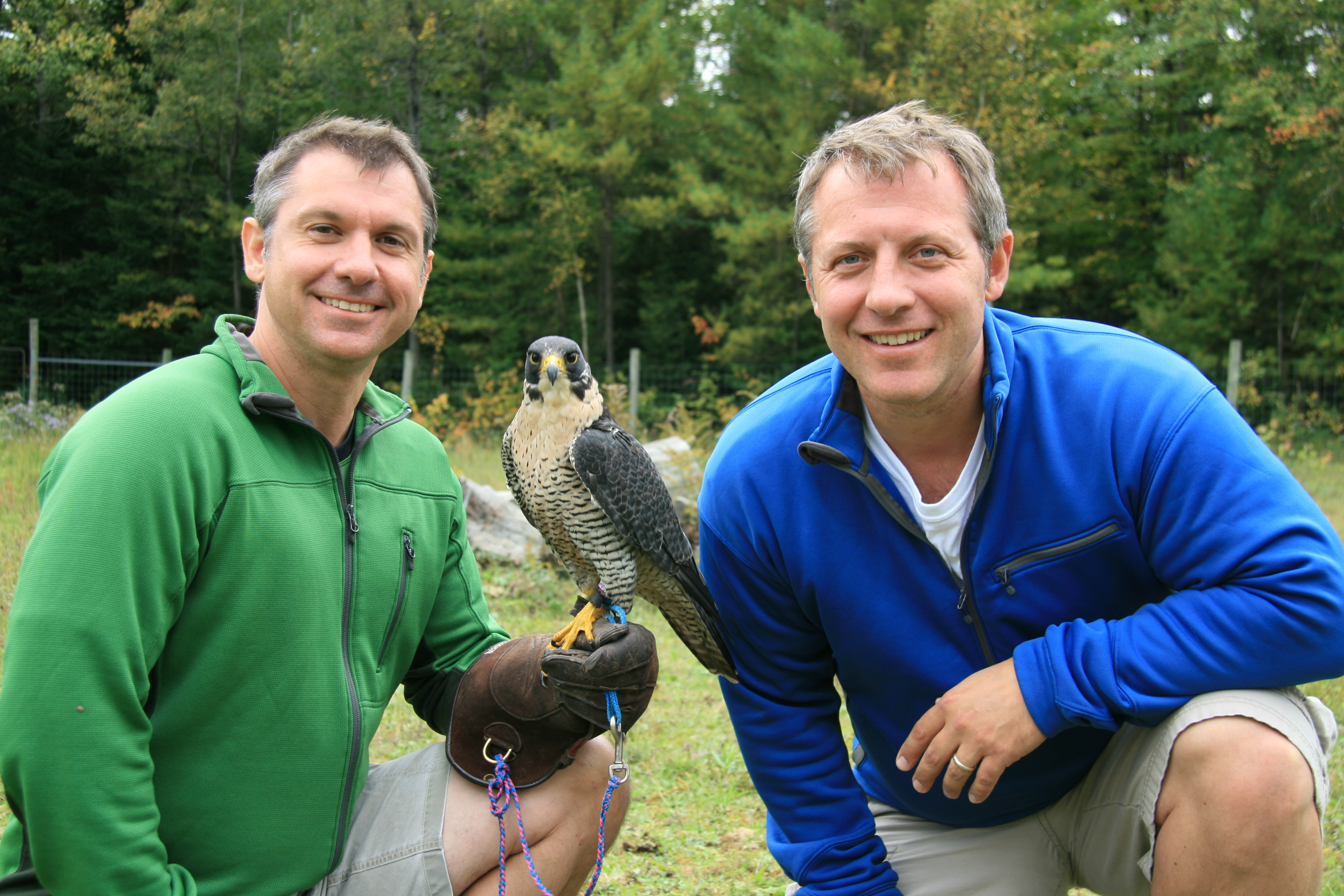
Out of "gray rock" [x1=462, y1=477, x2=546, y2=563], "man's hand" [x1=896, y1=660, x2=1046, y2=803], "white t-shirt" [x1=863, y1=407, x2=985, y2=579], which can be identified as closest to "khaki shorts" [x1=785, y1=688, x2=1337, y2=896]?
"man's hand" [x1=896, y1=660, x2=1046, y2=803]

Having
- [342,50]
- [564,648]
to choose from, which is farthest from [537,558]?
[342,50]

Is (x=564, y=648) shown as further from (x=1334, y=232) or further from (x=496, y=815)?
(x=1334, y=232)

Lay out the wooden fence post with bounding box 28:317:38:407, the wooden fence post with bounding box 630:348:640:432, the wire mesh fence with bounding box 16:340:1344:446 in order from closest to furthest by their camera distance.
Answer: the wooden fence post with bounding box 630:348:640:432 → the wooden fence post with bounding box 28:317:38:407 → the wire mesh fence with bounding box 16:340:1344:446

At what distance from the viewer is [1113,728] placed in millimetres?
1721

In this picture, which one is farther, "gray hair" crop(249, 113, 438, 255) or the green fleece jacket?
"gray hair" crop(249, 113, 438, 255)

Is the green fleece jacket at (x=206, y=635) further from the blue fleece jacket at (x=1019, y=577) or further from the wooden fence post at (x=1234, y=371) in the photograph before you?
the wooden fence post at (x=1234, y=371)

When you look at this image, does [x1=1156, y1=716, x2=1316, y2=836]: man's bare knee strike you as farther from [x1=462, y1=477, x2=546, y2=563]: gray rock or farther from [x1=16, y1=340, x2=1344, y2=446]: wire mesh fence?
[x1=16, y1=340, x2=1344, y2=446]: wire mesh fence

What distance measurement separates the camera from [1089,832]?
6.71 ft

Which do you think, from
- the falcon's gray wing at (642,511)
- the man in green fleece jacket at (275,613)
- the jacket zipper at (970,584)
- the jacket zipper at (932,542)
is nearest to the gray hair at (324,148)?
the man in green fleece jacket at (275,613)

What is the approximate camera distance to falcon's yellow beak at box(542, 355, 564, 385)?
2295mm

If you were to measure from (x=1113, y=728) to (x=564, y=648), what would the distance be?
43.9 inches

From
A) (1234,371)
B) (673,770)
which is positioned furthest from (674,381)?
(673,770)

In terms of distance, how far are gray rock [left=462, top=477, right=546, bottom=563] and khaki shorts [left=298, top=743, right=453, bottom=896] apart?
12.7 ft

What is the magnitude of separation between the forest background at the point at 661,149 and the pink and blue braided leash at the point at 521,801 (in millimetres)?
13118
